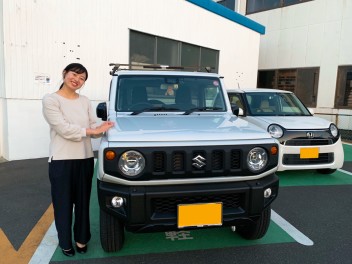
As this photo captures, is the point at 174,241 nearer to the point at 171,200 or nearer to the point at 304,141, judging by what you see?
the point at 171,200

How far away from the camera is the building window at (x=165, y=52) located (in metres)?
7.99

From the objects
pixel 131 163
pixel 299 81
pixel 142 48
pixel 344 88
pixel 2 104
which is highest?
pixel 142 48

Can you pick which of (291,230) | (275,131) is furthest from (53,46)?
(291,230)

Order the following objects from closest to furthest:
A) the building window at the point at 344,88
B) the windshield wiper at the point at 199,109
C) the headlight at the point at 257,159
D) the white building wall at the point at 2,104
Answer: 1. the headlight at the point at 257,159
2. the windshield wiper at the point at 199,109
3. the white building wall at the point at 2,104
4. the building window at the point at 344,88

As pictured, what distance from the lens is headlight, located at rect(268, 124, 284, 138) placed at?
488 centimetres

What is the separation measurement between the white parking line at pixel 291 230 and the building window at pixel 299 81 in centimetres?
1072

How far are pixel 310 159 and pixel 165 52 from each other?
543 cm

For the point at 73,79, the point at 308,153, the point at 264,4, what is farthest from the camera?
the point at 264,4

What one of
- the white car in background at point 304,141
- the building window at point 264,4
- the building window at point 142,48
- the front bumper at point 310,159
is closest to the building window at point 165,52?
the building window at point 142,48

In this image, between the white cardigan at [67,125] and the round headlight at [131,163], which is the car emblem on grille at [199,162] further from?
the white cardigan at [67,125]

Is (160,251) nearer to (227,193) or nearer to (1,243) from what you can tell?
(227,193)

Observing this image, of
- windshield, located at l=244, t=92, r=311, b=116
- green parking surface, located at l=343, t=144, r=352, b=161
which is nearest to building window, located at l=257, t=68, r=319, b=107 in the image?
green parking surface, located at l=343, t=144, r=352, b=161

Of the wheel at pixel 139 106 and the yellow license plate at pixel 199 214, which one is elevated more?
the wheel at pixel 139 106

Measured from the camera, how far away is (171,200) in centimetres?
237
